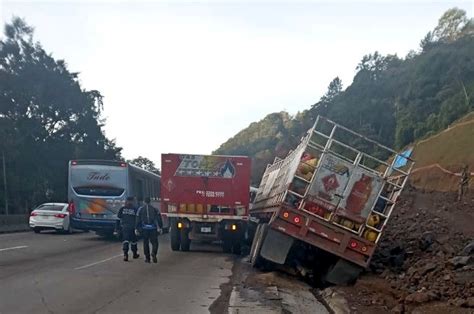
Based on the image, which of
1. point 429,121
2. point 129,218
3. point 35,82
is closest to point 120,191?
point 129,218

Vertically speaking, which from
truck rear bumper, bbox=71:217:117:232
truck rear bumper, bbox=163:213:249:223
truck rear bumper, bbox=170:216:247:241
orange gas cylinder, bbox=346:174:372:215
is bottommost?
truck rear bumper, bbox=71:217:117:232

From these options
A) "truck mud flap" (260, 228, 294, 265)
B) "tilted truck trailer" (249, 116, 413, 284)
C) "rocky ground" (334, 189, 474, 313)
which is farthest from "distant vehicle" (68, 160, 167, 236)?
"tilted truck trailer" (249, 116, 413, 284)

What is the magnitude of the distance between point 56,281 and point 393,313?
6.22 m

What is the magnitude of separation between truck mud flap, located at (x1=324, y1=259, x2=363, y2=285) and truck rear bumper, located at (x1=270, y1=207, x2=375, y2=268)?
0.56ft

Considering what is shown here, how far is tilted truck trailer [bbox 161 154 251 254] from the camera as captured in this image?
20078mm

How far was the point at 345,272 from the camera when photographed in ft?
44.3

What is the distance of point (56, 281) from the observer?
1211 centimetres

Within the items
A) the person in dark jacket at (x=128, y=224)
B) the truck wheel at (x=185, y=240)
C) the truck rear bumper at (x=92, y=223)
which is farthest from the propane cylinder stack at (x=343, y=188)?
the truck rear bumper at (x=92, y=223)

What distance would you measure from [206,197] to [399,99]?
6603 centimetres

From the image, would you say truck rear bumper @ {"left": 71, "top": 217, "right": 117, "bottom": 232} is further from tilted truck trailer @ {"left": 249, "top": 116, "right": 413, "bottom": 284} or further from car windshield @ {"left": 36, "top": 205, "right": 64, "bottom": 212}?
tilted truck trailer @ {"left": 249, "top": 116, "right": 413, "bottom": 284}

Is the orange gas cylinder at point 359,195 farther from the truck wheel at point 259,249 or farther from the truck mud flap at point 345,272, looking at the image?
the truck wheel at point 259,249

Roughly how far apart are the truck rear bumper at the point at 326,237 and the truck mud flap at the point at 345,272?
0.56 feet

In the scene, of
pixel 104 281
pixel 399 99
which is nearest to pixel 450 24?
pixel 399 99

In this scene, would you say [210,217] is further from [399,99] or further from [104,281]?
[399,99]
